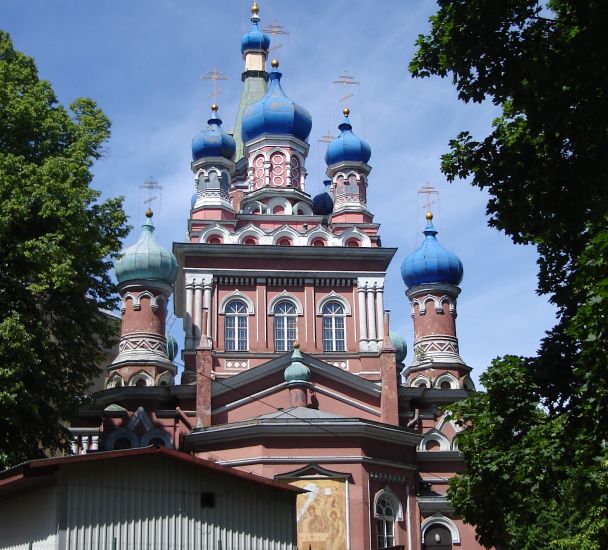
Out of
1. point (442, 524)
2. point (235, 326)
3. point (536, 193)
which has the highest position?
point (235, 326)

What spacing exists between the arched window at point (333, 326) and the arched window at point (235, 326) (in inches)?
100

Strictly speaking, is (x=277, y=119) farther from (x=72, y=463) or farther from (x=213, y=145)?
(x=72, y=463)

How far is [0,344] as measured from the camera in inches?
707

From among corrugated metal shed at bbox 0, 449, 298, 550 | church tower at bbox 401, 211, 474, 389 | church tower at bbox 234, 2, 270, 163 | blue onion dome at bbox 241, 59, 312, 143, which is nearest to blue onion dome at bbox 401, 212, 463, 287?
church tower at bbox 401, 211, 474, 389

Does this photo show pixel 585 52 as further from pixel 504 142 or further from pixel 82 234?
pixel 82 234

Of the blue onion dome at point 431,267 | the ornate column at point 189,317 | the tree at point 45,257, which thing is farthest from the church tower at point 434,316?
the tree at point 45,257

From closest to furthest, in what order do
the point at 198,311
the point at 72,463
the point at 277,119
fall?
the point at 72,463 → the point at 198,311 → the point at 277,119

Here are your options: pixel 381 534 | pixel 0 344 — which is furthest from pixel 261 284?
pixel 0 344

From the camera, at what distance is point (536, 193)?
14.9 metres

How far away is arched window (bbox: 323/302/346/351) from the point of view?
30986 mm

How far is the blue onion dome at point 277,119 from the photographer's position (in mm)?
35281

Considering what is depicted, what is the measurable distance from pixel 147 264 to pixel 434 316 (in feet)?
32.7

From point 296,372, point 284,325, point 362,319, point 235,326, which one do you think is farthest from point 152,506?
point 362,319

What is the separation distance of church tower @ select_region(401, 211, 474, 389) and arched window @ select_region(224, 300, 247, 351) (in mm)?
6396
